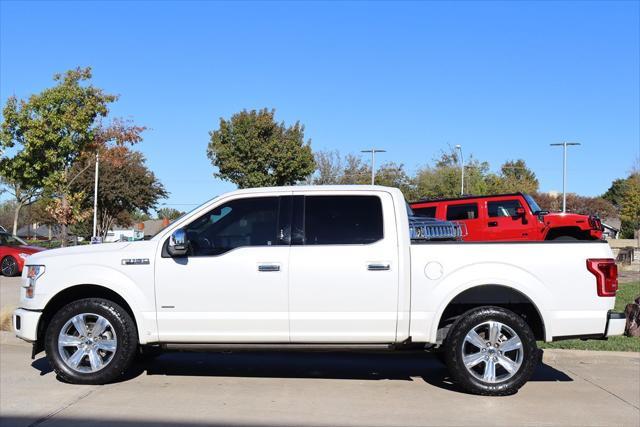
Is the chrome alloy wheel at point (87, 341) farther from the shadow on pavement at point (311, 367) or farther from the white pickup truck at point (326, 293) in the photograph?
the shadow on pavement at point (311, 367)

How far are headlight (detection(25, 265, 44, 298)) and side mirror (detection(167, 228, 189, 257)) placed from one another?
133 cm

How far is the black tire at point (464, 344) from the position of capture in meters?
5.77

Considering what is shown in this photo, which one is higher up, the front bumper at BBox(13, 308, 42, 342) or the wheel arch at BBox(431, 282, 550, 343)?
the wheel arch at BBox(431, 282, 550, 343)

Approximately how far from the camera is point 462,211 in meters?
16.3

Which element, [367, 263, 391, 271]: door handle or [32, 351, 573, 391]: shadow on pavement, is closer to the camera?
[367, 263, 391, 271]: door handle

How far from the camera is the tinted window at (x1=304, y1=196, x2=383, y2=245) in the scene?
5.90 meters

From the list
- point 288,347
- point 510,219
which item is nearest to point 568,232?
point 510,219

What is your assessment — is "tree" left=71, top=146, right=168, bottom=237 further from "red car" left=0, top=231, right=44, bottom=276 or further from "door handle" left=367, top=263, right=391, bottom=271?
"door handle" left=367, top=263, right=391, bottom=271

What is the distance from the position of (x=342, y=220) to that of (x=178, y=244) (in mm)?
1583

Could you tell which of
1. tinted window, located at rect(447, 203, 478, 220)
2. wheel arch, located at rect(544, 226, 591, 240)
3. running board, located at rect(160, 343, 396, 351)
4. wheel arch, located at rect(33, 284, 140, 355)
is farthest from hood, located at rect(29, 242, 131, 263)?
wheel arch, located at rect(544, 226, 591, 240)

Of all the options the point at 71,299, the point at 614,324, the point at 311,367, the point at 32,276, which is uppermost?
the point at 32,276

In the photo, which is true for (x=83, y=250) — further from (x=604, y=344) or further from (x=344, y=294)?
(x=604, y=344)

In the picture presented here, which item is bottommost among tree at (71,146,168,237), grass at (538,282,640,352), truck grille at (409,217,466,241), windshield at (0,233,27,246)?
grass at (538,282,640,352)

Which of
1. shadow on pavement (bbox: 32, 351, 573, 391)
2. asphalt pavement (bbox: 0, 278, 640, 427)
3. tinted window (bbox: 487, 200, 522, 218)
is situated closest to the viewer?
asphalt pavement (bbox: 0, 278, 640, 427)
